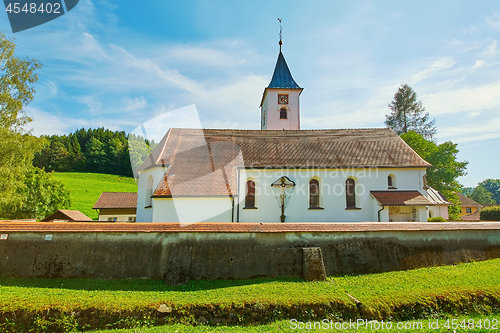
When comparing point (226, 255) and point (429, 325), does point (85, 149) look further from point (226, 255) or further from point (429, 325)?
point (429, 325)

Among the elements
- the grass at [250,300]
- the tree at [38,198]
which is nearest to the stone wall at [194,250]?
the grass at [250,300]

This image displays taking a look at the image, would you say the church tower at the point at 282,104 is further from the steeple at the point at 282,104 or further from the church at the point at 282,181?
the church at the point at 282,181

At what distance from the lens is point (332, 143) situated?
22.5 meters

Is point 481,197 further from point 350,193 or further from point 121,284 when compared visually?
point 121,284

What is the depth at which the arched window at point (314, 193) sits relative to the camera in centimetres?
1997

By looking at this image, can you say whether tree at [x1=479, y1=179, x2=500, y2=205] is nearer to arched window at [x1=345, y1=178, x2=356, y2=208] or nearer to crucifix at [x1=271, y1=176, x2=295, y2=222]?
arched window at [x1=345, y1=178, x2=356, y2=208]

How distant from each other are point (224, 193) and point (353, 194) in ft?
30.3

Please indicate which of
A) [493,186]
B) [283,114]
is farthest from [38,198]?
[493,186]

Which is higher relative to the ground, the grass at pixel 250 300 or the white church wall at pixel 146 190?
the white church wall at pixel 146 190

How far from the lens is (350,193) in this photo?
20109 millimetres

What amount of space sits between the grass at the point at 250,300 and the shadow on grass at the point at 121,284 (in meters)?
0.03

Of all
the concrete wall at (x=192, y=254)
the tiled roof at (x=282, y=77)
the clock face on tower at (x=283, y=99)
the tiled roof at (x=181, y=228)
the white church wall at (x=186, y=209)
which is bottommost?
the concrete wall at (x=192, y=254)

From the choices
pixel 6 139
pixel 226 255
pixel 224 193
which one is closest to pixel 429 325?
pixel 226 255

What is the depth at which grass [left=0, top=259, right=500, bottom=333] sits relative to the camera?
7.29 metres
